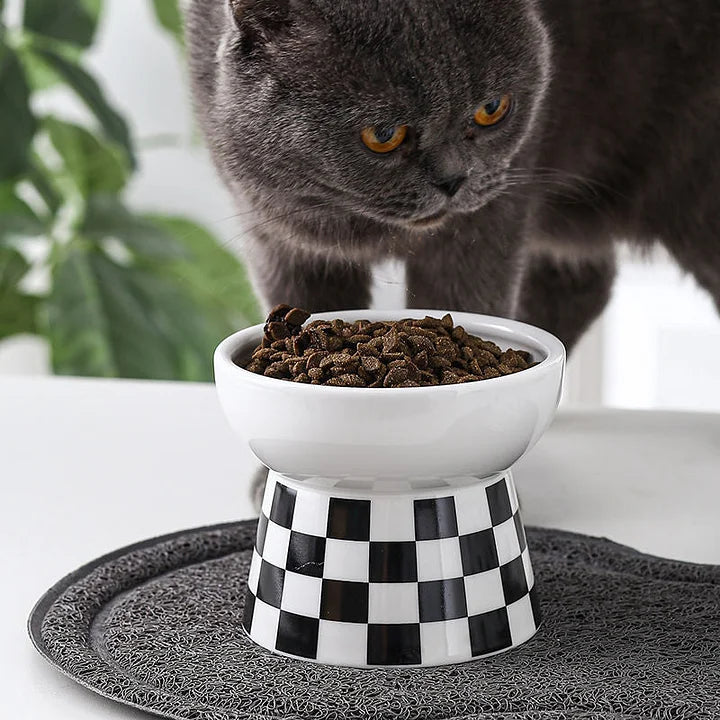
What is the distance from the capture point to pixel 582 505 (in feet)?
3.17

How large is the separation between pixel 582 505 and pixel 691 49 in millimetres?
425

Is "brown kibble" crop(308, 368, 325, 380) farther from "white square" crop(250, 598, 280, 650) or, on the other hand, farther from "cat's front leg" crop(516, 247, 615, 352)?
"cat's front leg" crop(516, 247, 615, 352)

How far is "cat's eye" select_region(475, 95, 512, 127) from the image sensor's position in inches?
31.1

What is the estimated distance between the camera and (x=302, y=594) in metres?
0.69

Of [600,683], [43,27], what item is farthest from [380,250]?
[43,27]

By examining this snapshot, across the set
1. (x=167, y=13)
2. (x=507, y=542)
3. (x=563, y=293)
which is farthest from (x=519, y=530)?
(x=167, y=13)

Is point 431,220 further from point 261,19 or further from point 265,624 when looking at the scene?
point 265,624

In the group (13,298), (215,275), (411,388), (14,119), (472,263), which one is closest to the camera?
(411,388)

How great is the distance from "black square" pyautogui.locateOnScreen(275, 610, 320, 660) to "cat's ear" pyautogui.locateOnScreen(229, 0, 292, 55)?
39cm

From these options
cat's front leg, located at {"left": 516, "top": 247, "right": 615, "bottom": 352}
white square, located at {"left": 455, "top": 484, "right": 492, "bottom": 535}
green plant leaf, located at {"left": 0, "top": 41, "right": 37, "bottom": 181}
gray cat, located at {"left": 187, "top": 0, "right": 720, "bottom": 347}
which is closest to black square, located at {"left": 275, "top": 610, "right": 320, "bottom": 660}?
white square, located at {"left": 455, "top": 484, "right": 492, "bottom": 535}

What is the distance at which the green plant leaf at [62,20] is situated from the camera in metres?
1.72

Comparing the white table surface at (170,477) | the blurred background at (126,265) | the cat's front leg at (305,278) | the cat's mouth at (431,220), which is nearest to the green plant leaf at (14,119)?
the blurred background at (126,265)

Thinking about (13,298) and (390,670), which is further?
(13,298)

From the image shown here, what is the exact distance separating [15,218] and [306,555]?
4.17 ft
